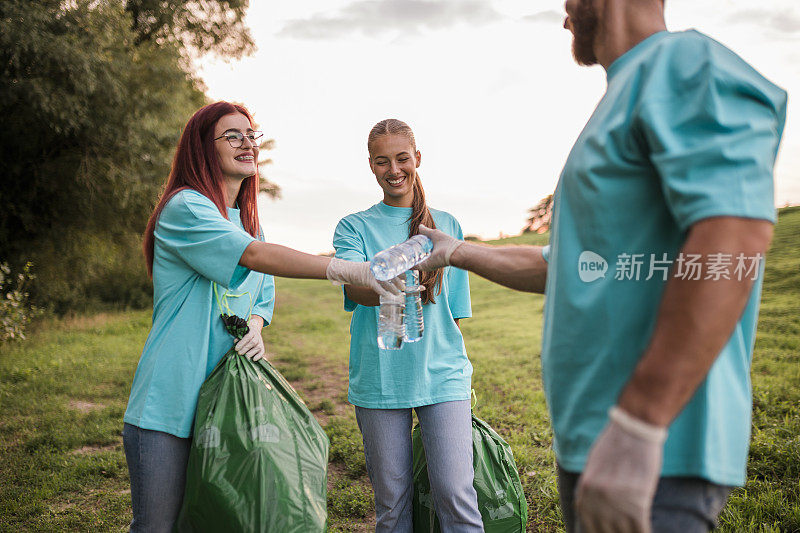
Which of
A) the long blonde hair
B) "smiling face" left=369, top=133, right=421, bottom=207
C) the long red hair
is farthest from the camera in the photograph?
"smiling face" left=369, top=133, right=421, bottom=207

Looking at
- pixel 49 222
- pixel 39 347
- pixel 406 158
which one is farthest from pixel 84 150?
pixel 406 158

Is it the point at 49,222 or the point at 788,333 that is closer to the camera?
the point at 788,333

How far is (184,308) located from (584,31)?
157 centimetres

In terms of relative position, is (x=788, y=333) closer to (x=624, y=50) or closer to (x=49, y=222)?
(x=624, y=50)

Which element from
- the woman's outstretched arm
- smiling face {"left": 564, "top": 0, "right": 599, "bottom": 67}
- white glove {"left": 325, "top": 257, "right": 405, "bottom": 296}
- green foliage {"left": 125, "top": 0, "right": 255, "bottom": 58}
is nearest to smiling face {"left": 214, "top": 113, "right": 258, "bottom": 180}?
the woman's outstretched arm

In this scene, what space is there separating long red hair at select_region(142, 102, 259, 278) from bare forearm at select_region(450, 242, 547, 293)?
3.36ft

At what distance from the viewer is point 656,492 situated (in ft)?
3.59

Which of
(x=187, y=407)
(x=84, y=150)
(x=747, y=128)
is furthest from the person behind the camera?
(x=84, y=150)

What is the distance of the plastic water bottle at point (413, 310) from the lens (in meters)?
2.42

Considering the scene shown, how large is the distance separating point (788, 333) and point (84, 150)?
11844 millimetres

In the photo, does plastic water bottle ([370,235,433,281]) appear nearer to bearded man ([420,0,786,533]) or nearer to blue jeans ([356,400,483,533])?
blue jeans ([356,400,483,533])

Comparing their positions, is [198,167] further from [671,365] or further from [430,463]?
[671,365]

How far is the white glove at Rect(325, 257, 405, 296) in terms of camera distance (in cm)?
217

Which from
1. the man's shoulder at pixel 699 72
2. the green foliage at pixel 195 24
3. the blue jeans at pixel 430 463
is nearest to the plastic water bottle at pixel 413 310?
the blue jeans at pixel 430 463
